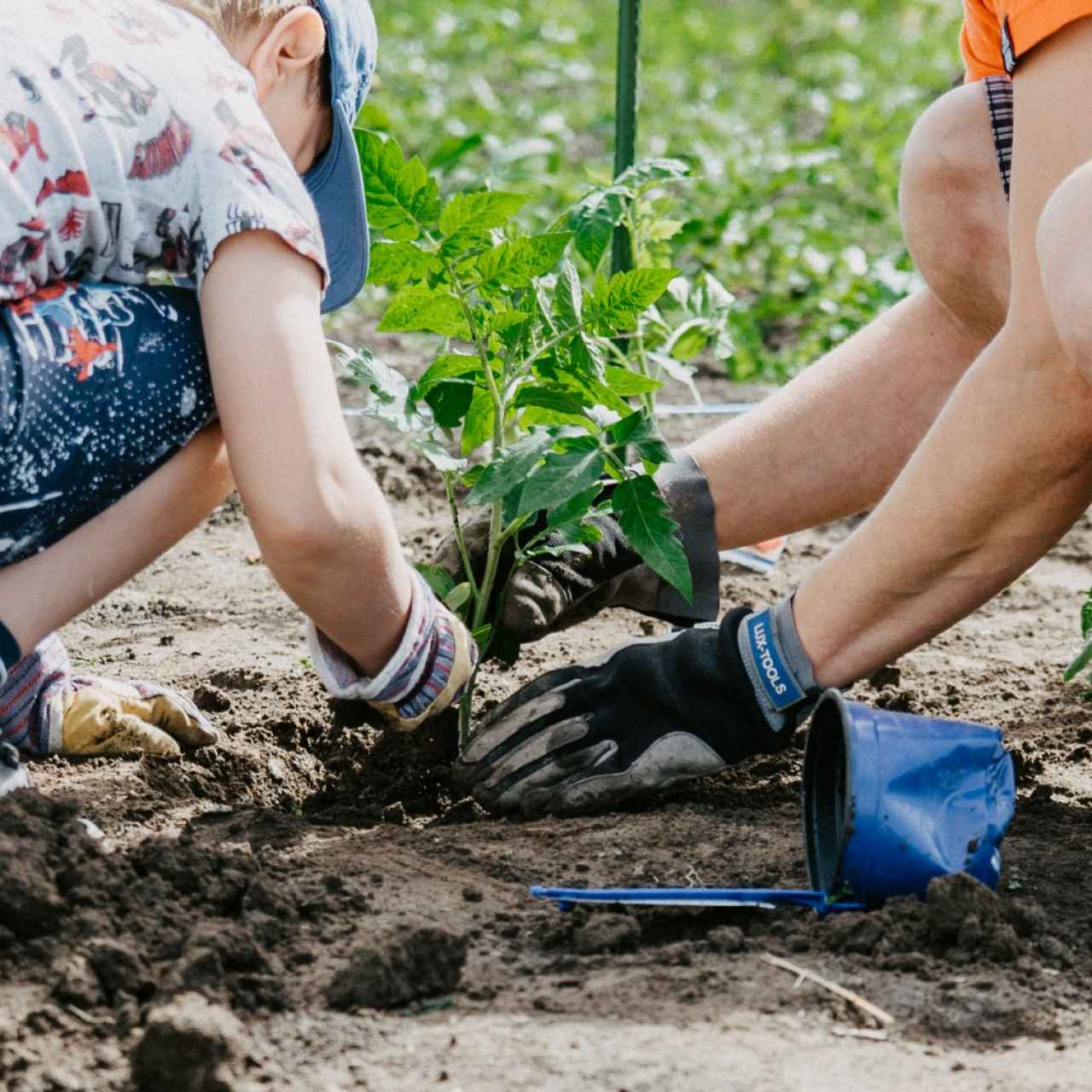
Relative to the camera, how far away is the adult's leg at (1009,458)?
1.79 meters

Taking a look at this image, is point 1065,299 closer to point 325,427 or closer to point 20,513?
point 325,427

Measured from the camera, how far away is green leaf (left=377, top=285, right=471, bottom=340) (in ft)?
6.71

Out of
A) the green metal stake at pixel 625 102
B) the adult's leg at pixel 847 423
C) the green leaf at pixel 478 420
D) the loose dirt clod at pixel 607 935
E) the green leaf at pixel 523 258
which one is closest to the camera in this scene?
the loose dirt clod at pixel 607 935

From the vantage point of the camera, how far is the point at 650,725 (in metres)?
2.12

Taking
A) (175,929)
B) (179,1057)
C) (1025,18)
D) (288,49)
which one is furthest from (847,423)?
(179,1057)

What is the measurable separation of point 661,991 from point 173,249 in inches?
37.6

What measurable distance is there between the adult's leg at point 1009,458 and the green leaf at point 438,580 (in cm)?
45

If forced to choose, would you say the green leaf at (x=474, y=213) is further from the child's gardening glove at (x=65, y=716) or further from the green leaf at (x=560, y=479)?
the child's gardening glove at (x=65, y=716)

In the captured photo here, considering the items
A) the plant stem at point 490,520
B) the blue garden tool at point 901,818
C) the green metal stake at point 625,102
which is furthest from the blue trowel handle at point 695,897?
the green metal stake at point 625,102

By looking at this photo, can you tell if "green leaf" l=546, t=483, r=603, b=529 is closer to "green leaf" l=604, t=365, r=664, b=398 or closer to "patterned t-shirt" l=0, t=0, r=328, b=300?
"green leaf" l=604, t=365, r=664, b=398

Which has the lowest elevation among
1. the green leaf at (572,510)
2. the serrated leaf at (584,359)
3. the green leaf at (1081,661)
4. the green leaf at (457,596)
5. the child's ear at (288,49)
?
the green leaf at (1081,661)

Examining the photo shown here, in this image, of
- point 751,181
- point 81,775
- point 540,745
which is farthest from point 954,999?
point 751,181

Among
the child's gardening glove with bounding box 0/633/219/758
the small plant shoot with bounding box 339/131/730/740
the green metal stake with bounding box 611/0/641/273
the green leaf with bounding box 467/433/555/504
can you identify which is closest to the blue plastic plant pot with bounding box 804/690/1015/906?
the small plant shoot with bounding box 339/131/730/740

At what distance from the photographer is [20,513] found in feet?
6.18
